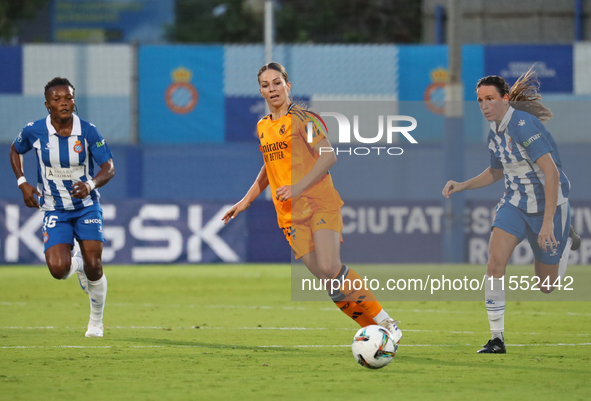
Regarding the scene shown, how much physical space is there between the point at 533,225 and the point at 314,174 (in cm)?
186

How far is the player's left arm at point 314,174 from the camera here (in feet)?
20.8

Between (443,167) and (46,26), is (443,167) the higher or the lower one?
the lower one

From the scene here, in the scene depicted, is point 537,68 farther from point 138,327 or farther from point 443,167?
point 138,327

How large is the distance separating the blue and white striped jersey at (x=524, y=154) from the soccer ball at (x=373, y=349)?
1.71 m

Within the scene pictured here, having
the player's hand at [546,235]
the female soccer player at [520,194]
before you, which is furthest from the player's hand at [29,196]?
the player's hand at [546,235]

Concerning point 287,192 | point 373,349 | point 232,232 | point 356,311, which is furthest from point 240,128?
point 373,349

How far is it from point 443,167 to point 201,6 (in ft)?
71.4

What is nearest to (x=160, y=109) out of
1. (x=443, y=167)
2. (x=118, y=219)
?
(x=118, y=219)

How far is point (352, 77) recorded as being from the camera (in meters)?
19.2

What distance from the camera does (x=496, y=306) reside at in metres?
6.92

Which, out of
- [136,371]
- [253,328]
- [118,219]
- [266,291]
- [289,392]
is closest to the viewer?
[289,392]

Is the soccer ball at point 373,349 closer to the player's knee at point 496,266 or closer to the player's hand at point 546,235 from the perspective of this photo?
the player's knee at point 496,266

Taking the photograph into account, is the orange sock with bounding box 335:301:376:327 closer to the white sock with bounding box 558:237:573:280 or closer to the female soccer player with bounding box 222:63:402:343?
the female soccer player with bounding box 222:63:402:343

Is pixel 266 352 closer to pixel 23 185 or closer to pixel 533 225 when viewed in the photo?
pixel 533 225
